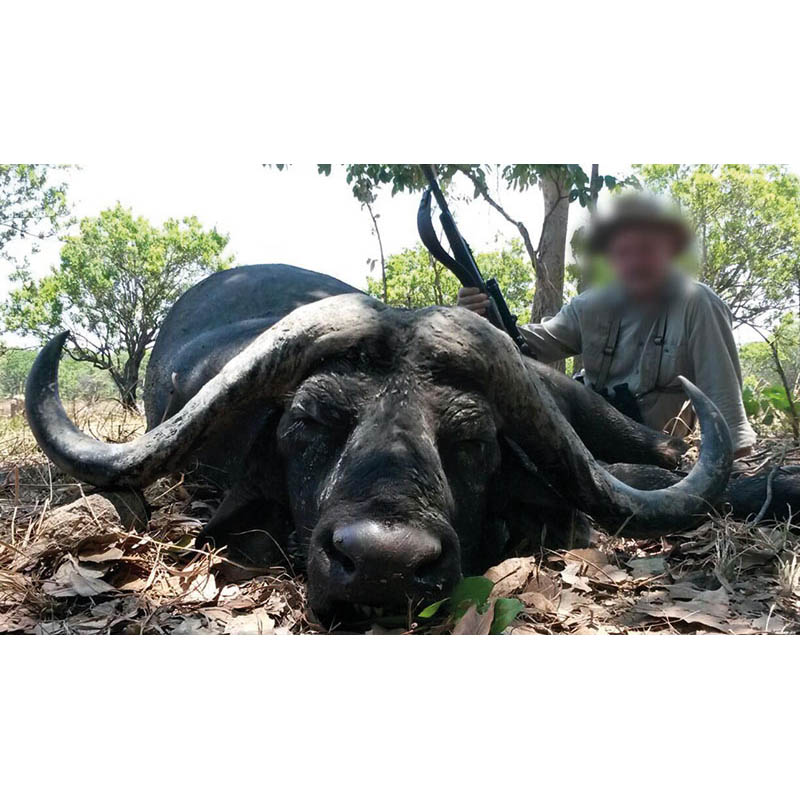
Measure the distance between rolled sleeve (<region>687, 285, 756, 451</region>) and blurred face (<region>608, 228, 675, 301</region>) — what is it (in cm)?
18

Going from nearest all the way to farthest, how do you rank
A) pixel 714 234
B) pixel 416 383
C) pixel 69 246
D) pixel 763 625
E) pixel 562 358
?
1. pixel 763 625
2. pixel 416 383
3. pixel 714 234
4. pixel 69 246
5. pixel 562 358

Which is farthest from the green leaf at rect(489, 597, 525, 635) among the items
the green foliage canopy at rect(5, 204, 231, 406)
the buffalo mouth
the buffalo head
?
the green foliage canopy at rect(5, 204, 231, 406)

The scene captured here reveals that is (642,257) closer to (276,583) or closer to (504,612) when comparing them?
(504,612)

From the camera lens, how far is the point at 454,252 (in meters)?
3.26

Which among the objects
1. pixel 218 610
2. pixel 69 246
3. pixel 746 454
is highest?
pixel 69 246

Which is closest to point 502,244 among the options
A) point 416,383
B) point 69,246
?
point 416,383

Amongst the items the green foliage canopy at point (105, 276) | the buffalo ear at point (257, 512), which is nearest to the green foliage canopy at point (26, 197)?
the green foliage canopy at point (105, 276)

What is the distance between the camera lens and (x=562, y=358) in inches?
145

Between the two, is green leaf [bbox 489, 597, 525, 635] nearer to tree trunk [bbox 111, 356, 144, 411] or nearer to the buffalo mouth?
the buffalo mouth

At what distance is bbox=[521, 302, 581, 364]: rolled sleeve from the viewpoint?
3315 millimetres

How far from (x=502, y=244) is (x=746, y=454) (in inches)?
51.2

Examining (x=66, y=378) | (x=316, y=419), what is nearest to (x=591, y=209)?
(x=316, y=419)

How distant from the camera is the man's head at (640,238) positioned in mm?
2811
